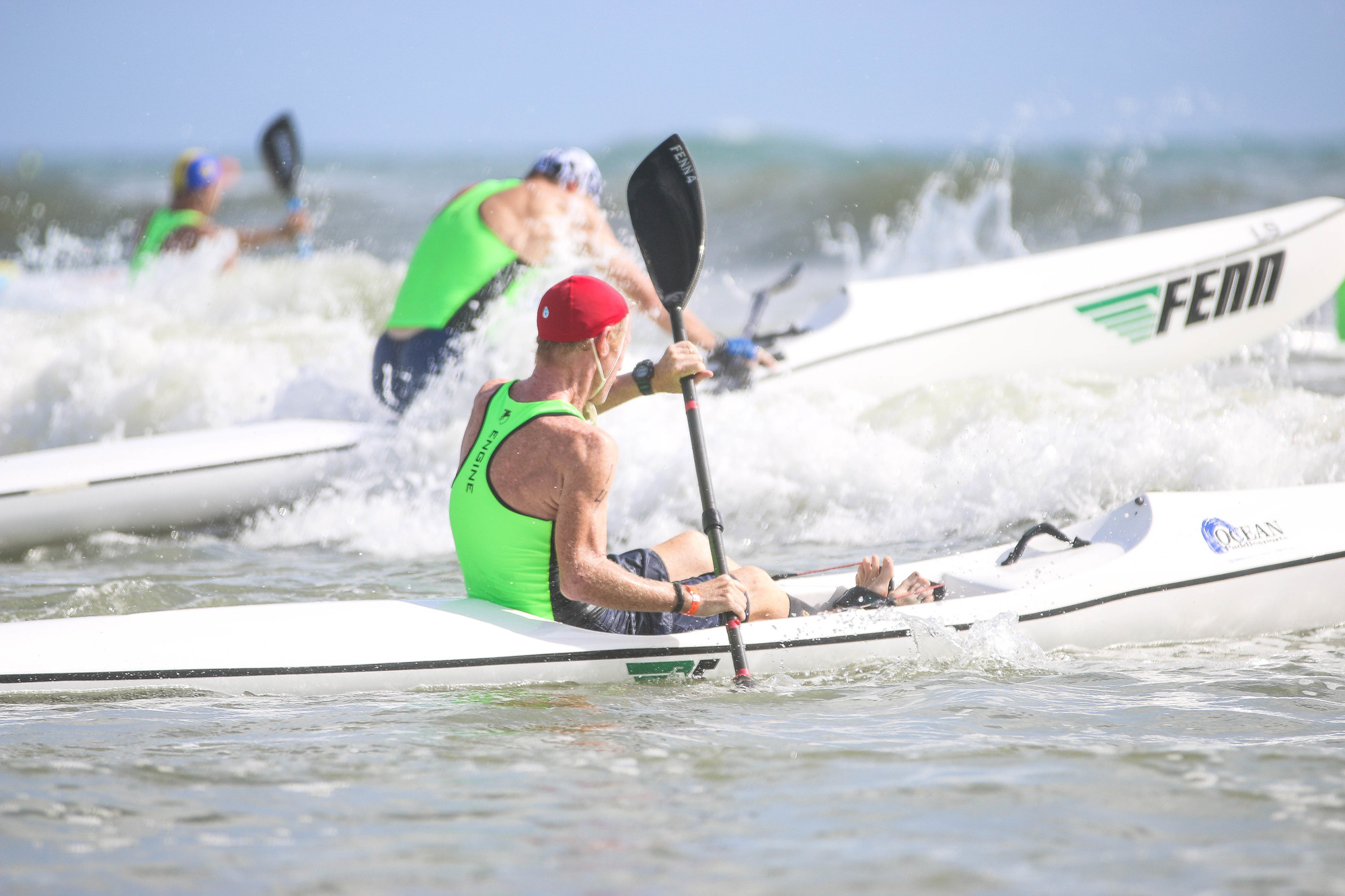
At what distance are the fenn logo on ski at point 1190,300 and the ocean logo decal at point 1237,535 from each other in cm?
309

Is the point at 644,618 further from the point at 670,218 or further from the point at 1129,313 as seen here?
the point at 1129,313

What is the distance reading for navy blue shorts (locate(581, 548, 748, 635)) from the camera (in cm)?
310

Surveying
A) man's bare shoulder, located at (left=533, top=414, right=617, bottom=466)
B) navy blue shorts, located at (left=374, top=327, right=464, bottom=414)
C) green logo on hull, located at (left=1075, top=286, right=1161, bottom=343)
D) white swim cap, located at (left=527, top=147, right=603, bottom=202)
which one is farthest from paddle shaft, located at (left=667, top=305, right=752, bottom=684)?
green logo on hull, located at (left=1075, top=286, right=1161, bottom=343)

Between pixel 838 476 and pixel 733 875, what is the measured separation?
3.56 meters

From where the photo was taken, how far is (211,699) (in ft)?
9.62

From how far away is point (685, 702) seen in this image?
9.77 ft

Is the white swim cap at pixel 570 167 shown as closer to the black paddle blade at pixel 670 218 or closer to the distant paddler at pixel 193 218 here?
the black paddle blade at pixel 670 218

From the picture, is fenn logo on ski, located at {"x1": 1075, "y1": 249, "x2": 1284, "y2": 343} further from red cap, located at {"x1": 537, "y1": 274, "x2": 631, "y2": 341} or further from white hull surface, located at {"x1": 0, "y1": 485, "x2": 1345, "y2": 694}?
red cap, located at {"x1": 537, "y1": 274, "x2": 631, "y2": 341}

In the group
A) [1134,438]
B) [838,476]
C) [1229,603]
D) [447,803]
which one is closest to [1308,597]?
[1229,603]

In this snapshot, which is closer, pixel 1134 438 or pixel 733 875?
pixel 733 875

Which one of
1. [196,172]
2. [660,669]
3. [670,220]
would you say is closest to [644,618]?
[660,669]

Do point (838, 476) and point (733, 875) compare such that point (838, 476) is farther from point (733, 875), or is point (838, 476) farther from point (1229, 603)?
point (733, 875)

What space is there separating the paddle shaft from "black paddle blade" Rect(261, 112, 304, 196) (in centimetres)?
700

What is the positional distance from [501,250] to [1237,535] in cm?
310
